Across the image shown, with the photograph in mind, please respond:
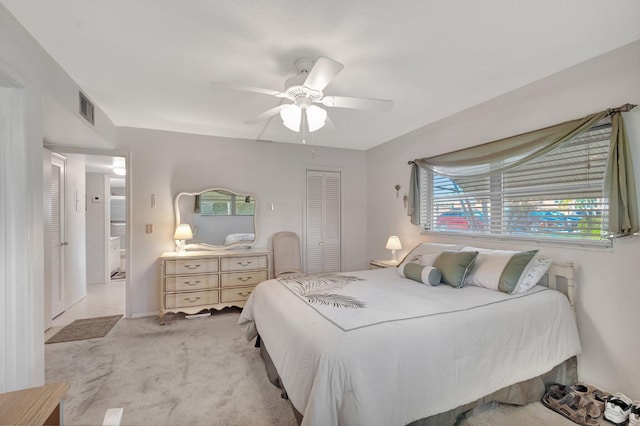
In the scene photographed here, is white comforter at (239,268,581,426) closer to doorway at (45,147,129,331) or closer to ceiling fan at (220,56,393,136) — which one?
ceiling fan at (220,56,393,136)

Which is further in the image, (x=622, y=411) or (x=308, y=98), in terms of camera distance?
(x=308, y=98)

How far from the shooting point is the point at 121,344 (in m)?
2.98

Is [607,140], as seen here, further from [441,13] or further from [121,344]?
[121,344]

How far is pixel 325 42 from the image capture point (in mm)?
1896

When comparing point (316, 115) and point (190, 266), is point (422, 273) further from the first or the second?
point (190, 266)

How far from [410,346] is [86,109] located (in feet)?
11.0

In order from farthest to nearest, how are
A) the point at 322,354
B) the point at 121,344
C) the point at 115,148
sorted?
the point at 115,148 < the point at 121,344 < the point at 322,354

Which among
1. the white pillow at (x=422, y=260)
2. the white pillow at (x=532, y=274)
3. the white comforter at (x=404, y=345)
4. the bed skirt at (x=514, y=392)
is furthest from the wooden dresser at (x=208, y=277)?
the white pillow at (x=532, y=274)

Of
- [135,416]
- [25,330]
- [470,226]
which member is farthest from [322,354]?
[470,226]

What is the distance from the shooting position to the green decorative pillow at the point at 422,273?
253cm

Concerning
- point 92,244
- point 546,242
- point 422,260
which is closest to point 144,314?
point 92,244

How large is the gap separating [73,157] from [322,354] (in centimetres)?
476

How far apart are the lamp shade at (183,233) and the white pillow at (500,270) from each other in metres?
3.30

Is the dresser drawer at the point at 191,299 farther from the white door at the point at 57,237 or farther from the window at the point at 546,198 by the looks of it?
the window at the point at 546,198
